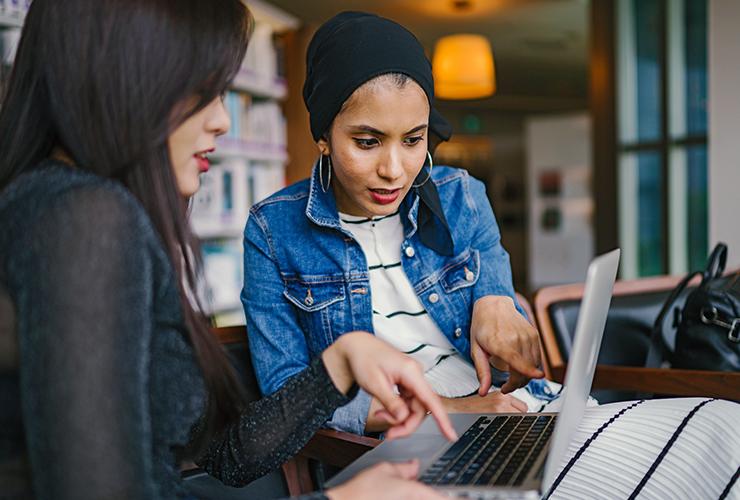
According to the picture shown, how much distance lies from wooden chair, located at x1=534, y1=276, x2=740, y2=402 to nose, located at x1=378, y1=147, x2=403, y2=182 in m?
0.65

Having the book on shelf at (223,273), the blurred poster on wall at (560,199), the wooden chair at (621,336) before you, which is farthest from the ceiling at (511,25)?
the wooden chair at (621,336)

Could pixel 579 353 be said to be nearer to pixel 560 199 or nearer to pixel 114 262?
pixel 114 262

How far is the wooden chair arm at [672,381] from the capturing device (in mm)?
1473

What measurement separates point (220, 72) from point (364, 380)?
378mm

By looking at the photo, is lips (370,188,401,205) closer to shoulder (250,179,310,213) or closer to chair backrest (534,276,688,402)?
shoulder (250,179,310,213)

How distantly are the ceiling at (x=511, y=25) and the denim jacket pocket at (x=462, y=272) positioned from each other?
13.5ft

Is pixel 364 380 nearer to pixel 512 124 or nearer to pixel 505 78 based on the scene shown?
pixel 505 78

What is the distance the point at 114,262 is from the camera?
27.7 inches

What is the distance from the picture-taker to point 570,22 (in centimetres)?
693

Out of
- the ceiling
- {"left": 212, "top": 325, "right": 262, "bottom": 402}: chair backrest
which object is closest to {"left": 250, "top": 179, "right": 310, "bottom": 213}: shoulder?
{"left": 212, "top": 325, "right": 262, "bottom": 402}: chair backrest

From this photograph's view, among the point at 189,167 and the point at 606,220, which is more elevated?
the point at 189,167

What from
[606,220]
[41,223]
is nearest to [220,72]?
[41,223]

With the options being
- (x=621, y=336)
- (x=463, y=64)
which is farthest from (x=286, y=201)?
(x=463, y=64)

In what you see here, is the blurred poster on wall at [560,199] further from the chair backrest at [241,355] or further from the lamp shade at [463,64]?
the chair backrest at [241,355]
